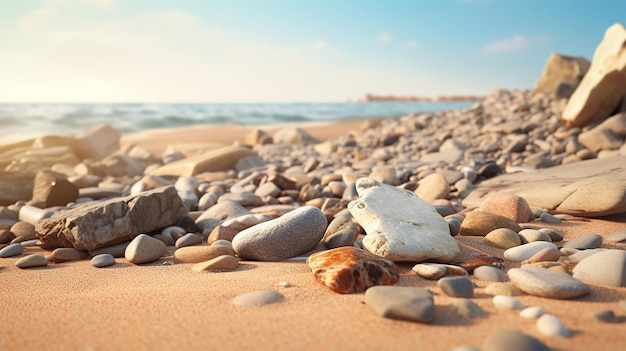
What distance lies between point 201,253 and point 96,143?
699cm

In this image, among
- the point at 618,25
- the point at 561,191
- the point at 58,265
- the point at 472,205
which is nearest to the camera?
the point at 58,265

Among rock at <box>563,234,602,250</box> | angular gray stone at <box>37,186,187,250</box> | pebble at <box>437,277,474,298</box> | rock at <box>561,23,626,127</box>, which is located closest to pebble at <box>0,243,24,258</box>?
angular gray stone at <box>37,186,187,250</box>

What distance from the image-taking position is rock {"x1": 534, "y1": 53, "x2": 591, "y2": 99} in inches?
370

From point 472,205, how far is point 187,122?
58.1 feet

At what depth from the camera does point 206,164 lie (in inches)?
205

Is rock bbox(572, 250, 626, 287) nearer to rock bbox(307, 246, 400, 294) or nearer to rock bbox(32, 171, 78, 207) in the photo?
rock bbox(307, 246, 400, 294)

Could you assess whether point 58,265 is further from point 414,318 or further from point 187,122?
point 187,122

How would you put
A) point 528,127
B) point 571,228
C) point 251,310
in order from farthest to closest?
point 528,127
point 571,228
point 251,310

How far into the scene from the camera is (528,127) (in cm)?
621

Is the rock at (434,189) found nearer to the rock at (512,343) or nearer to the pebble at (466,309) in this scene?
the pebble at (466,309)

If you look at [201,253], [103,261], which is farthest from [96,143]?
[201,253]

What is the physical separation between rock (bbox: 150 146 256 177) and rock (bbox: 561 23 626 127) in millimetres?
4249

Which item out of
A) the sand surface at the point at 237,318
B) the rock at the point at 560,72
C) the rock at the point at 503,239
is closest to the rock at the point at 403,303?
the sand surface at the point at 237,318

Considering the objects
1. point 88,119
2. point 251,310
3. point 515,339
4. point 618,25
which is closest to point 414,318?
point 515,339
